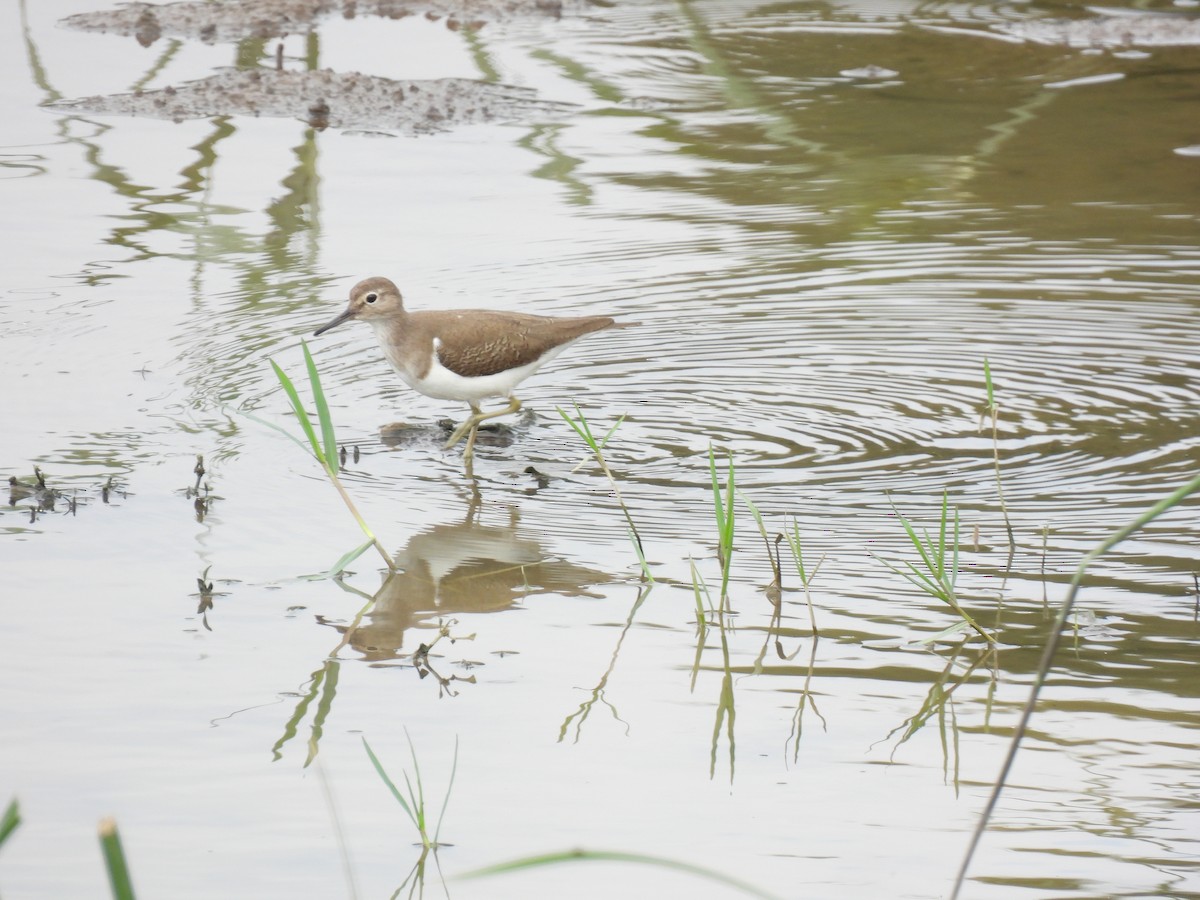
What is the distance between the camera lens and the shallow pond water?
4148 millimetres

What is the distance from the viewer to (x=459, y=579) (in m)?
5.62

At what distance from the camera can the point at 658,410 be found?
23.9ft

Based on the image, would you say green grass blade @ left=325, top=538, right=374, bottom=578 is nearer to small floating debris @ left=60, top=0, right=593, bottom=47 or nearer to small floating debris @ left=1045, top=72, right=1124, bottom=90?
small floating debris @ left=1045, top=72, right=1124, bottom=90

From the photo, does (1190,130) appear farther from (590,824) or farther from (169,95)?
(590,824)

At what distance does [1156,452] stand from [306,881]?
410 cm

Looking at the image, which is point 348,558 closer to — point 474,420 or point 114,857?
point 474,420

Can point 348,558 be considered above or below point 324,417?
below

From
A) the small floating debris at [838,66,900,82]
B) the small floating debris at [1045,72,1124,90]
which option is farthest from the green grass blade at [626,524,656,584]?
the small floating debris at [1045,72,1124,90]

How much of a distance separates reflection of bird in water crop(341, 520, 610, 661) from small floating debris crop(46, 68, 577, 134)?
592 cm

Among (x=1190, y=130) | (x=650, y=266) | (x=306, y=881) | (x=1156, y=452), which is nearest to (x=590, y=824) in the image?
(x=306, y=881)

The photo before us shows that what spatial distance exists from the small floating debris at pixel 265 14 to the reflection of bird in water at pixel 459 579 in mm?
8580

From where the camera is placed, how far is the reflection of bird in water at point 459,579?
5238mm

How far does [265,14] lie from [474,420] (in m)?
7.99

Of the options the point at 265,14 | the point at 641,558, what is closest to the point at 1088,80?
the point at 265,14
